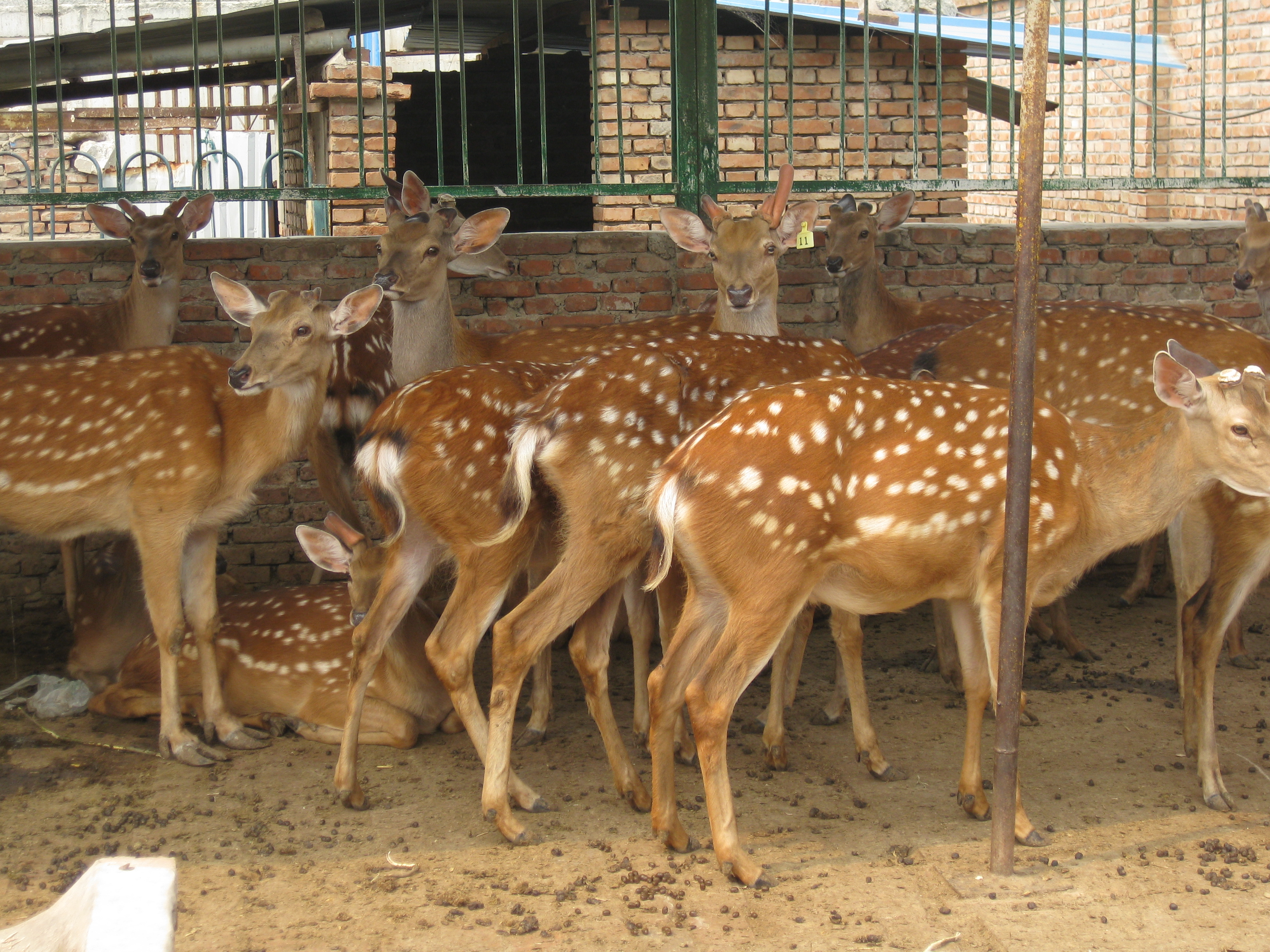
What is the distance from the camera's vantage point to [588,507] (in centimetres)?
396

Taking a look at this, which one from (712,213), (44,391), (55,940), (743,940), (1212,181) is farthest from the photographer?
(1212,181)

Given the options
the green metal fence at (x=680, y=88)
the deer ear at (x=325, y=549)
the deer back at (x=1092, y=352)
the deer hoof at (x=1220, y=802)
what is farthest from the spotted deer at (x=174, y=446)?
the deer hoof at (x=1220, y=802)

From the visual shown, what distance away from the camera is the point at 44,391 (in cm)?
452

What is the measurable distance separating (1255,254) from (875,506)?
3.52 metres

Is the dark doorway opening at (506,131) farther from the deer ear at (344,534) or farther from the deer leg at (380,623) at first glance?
the deer leg at (380,623)

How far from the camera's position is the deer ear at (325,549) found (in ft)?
14.5

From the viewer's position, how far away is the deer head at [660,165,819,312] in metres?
5.39

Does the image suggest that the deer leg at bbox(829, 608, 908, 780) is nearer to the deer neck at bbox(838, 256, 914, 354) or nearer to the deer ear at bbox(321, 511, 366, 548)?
the deer ear at bbox(321, 511, 366, 548)

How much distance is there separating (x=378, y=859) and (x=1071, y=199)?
10893mm

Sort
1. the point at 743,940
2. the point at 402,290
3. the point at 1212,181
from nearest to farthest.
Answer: the point at 743,940 < the point at 402,290 < the point at 1212,181

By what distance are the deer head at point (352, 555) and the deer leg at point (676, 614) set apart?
0.91 metres

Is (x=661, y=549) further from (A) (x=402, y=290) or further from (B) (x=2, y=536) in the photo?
(B) (x=2, y=536)

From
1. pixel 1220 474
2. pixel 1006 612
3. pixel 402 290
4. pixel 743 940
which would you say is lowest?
pixel 743 940

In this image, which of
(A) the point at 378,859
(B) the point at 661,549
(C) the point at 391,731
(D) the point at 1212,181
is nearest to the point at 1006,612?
(B) the point at 661,549
